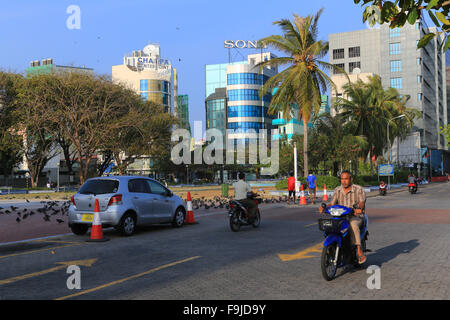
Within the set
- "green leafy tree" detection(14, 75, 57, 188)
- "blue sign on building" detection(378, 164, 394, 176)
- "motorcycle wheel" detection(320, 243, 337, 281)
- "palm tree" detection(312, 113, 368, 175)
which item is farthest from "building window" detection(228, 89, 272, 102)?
"motorcycle wheel" detection(320, 243, 337, 281)

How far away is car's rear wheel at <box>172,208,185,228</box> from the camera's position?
47.8 ft

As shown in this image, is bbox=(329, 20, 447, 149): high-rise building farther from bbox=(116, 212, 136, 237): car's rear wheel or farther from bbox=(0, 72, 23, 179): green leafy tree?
bbox=(116, 212, 136, 237): car's rear wheel

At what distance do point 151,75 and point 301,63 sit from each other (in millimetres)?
108968

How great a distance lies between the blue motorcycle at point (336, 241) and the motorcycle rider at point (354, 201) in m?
0.09

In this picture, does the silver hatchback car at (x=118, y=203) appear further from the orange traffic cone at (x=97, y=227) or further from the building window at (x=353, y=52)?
the building window at (x=353, y=52)

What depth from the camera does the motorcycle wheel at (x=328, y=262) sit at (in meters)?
6.60

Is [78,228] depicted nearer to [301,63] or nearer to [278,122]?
[301,63]

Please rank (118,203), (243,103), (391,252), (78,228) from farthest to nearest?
(243,103)
(78,228)
(118,203)
(391,252)

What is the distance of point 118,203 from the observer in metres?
12.2

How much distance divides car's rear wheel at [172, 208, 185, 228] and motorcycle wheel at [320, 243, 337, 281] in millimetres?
8255

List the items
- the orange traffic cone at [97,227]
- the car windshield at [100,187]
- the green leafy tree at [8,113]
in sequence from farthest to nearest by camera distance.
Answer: the green leafy tree at [8,113] → the car windshield at [100,187] → the orange traffic cone at [97,227]

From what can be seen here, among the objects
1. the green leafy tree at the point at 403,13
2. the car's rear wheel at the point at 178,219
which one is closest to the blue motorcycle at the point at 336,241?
the green leafy tree at the point at 403,13

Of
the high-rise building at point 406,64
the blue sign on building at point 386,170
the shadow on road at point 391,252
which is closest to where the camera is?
the shadow on road at point 391,252

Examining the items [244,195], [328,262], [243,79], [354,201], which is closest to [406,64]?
[243,79]
